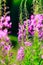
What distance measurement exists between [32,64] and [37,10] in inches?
32.2

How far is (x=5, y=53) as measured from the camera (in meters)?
5.63

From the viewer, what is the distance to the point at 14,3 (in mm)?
14320

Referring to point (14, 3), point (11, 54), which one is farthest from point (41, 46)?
point (14, 3)

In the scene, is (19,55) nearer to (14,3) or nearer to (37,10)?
(37,10)

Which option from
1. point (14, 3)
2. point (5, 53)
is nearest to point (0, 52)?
point (5, 53)

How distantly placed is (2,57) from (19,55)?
0.32 m

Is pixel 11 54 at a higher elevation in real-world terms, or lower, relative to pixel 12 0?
higher

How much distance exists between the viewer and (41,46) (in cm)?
582

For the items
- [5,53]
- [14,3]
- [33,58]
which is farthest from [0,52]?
[14,3]

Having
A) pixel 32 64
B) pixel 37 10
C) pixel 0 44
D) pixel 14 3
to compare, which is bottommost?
pixel 14 3

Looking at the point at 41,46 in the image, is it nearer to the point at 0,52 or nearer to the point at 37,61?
the point at 37,61

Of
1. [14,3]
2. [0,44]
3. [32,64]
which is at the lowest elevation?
[14,3]

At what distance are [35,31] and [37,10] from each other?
1.01 ft

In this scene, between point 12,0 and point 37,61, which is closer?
point 37,61
